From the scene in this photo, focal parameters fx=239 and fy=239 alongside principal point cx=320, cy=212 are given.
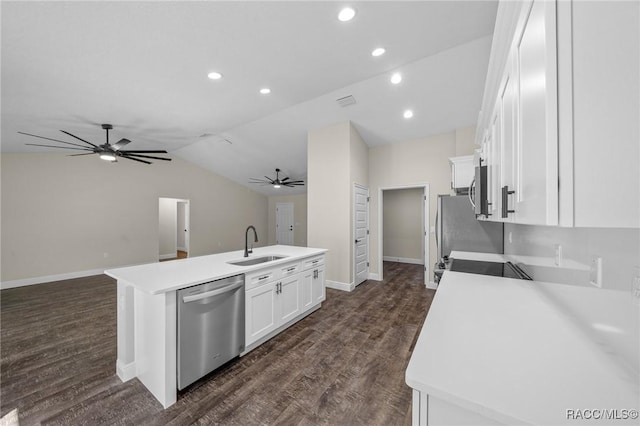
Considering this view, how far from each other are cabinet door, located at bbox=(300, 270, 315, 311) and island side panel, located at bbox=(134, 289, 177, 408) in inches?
63.0

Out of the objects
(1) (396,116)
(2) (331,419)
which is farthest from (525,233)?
(1) (396,116)

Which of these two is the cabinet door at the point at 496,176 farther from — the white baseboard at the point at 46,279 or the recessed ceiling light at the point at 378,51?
the white baseboard at the point at 46,279

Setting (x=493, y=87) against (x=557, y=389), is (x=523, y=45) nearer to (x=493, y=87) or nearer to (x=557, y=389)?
(x=493, y=87)

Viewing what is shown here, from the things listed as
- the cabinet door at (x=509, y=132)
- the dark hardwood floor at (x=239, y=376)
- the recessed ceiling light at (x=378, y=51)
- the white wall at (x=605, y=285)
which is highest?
the recessed ceiling light at (x=378, y=51)

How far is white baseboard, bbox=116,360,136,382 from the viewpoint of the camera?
6.66 ft

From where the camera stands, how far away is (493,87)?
60.6 inches

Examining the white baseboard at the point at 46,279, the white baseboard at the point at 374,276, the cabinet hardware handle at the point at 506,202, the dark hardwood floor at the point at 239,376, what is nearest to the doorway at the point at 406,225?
the white baseboard at the point at 374,276

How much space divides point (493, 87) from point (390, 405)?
233 cm

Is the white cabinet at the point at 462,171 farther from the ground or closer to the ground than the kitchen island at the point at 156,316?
farther from the ground

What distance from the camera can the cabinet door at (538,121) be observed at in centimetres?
62

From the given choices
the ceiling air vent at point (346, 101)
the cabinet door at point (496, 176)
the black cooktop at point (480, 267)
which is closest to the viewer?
the cabinet door at point (496, 176)

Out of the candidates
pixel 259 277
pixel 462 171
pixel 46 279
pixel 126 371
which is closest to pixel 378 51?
pixel 462 171

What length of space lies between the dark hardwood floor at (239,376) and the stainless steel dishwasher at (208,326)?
180 mm

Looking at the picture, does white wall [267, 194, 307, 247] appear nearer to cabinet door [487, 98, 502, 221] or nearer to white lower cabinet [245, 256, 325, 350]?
white lower cabinet [245, 256, 325, 350]
